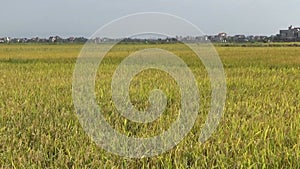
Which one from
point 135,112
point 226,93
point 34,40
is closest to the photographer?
point 135,112

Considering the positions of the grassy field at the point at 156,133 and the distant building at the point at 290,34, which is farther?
the distant building at the point at 290,34

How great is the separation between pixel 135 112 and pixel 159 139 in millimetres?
1177

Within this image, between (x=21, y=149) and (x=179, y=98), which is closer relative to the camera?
(x=21, y=149)

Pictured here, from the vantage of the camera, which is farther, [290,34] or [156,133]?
[290,34]

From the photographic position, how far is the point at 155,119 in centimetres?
369

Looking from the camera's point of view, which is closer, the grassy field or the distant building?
the grassy field

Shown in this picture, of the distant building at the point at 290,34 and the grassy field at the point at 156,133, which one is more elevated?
the distant building at the point at 290,34

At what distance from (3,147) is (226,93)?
3920mm

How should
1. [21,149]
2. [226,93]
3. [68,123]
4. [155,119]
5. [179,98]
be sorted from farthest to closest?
[226,93] < [179,98] < [155,119] < [68,123] < [21,149]

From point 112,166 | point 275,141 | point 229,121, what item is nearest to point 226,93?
point 229,121

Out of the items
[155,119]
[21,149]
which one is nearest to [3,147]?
[21,149]

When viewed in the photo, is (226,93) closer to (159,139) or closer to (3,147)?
(159,139)

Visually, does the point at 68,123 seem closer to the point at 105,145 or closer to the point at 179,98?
the point at 105,145

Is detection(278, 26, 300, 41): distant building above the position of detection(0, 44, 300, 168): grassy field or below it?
above
